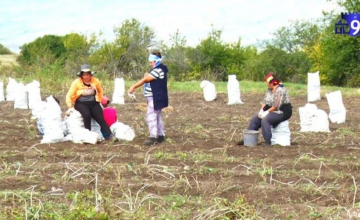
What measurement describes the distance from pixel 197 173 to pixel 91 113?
2790 millimetres

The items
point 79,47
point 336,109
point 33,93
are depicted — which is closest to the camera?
point 336,109

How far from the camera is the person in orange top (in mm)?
9102

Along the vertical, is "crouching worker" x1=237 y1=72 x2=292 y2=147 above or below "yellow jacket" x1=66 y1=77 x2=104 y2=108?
below

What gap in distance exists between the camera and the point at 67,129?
919 centimetres

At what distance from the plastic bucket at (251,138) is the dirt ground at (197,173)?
0.50ft

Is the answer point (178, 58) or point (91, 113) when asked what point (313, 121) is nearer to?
point (91, 113)

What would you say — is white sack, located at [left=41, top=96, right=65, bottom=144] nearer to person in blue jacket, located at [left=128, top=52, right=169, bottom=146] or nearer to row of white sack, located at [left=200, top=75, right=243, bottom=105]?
person in blue jacket, located at [left=128, top=52, right=169, bottom=146]

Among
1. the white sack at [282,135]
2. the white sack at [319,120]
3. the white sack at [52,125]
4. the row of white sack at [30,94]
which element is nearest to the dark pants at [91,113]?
the white sack at [52,125]

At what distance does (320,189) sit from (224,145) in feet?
8.84

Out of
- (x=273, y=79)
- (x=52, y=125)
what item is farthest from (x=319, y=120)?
(x=52, y=125)

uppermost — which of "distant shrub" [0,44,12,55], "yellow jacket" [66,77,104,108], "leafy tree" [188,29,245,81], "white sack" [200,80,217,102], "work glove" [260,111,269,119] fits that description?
"distant shrub" [0,44,12,55]

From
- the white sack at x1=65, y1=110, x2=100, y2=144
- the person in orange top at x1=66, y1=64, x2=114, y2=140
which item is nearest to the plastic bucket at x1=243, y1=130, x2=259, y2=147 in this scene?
the person in orange top at x1=66, y1=64, x2=114, y2=140

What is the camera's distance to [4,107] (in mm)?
14172

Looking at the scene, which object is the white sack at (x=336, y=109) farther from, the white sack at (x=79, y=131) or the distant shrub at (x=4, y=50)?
the distant shrub at (x=4, y=50)
